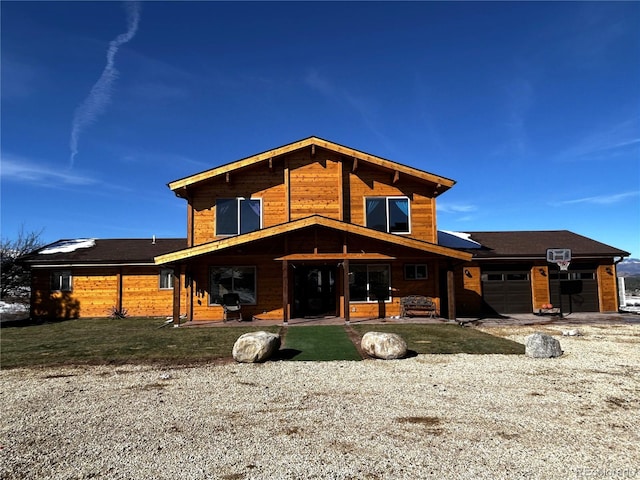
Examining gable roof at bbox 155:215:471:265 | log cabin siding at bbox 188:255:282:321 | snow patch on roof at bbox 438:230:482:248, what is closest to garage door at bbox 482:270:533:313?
snow patch on roof at bbox 438:230:482:248

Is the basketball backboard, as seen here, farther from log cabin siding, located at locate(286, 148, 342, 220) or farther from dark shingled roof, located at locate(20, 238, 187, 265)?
dark shingled roof, located at locate(20, 238, 187, 265)

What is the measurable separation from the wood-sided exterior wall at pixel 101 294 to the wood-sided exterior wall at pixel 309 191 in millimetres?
4645

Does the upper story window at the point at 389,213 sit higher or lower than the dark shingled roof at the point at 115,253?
higher

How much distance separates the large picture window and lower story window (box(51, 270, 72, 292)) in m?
12.7

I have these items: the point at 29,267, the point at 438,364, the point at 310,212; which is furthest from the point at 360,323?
the point at 29,267

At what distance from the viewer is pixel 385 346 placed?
8.25 meters

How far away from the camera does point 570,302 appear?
56.3ft

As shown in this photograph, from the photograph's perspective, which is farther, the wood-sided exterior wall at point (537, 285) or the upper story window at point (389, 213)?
the wood-sided exterior wall at point (537, 285)

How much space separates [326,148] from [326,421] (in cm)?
1186

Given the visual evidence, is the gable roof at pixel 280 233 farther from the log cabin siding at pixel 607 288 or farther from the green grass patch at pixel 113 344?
the log cabin siding at pixel 607 288

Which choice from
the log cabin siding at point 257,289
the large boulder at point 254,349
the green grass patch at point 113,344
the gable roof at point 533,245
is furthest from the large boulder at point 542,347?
the log cabin siding at point 257,289

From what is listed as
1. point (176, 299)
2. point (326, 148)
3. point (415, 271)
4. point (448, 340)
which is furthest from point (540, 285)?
point (176, 299)

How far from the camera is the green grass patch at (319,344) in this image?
8.65 metres

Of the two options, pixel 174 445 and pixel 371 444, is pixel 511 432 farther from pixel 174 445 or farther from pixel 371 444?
pixel 174 445
